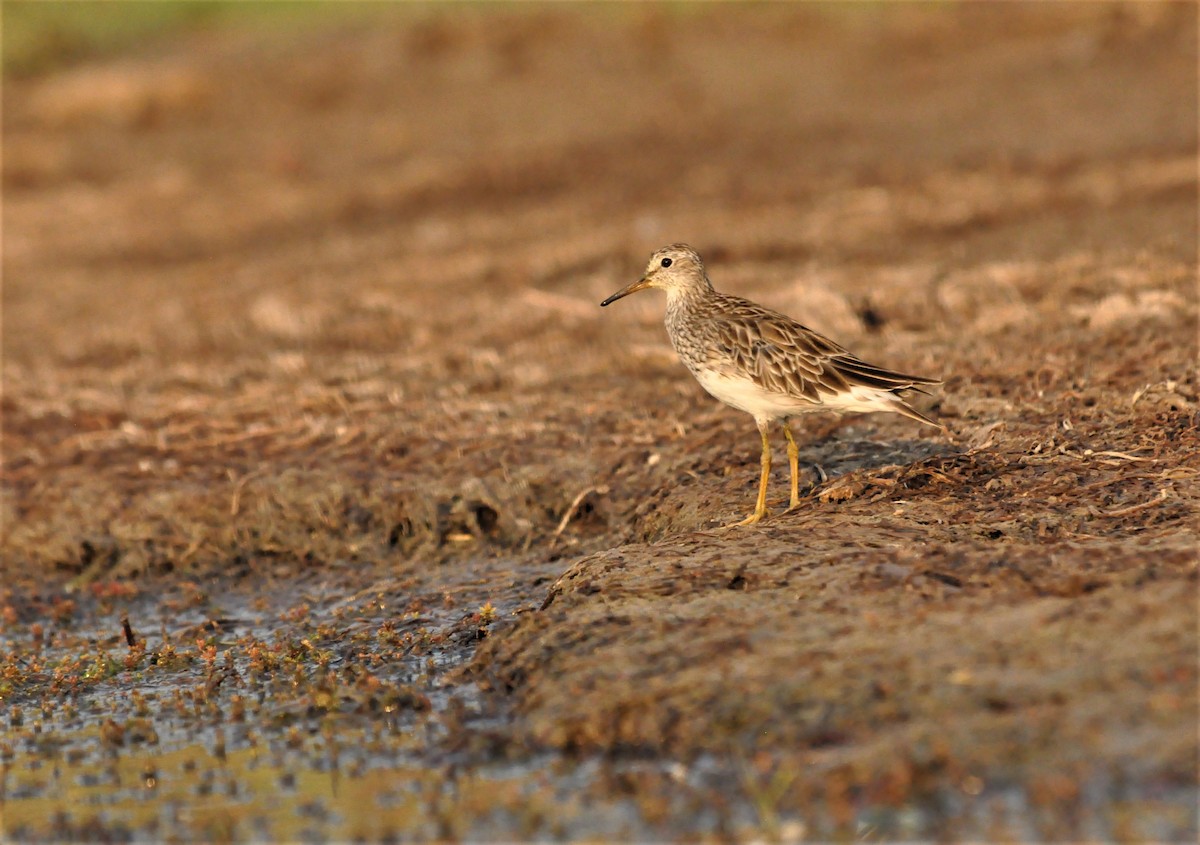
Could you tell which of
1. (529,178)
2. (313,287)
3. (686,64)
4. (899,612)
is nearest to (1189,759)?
(899,612)

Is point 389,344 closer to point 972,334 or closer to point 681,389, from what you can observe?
point 681,389

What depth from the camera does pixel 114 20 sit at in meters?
33.1

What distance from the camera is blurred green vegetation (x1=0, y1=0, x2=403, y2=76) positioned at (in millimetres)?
30562

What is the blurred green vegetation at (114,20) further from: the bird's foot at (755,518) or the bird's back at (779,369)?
the bird's foot at (755,518)

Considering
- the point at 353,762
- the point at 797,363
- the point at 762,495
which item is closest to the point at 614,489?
the point at 762,495

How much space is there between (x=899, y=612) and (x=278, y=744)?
272 centimetres

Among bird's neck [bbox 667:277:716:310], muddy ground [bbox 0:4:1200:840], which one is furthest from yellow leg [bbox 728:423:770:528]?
bird's neck [bbox 667:277:716:310]

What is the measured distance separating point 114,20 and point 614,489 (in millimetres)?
27105

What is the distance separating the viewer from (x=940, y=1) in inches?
1041

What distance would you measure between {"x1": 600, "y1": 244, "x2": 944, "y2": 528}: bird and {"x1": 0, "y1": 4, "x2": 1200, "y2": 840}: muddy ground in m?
0.45

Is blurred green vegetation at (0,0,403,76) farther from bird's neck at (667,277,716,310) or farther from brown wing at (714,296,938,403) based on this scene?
brown wing at (714,296,938,403)

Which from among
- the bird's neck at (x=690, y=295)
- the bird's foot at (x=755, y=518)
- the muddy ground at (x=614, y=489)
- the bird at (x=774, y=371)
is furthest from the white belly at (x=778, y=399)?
the bird's neck at (x=690, y=295)

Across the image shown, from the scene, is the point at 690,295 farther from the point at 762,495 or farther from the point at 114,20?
the point at 114,20

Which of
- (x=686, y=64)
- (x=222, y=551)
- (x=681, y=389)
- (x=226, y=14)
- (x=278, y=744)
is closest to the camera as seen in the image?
(x=278, y=744)
